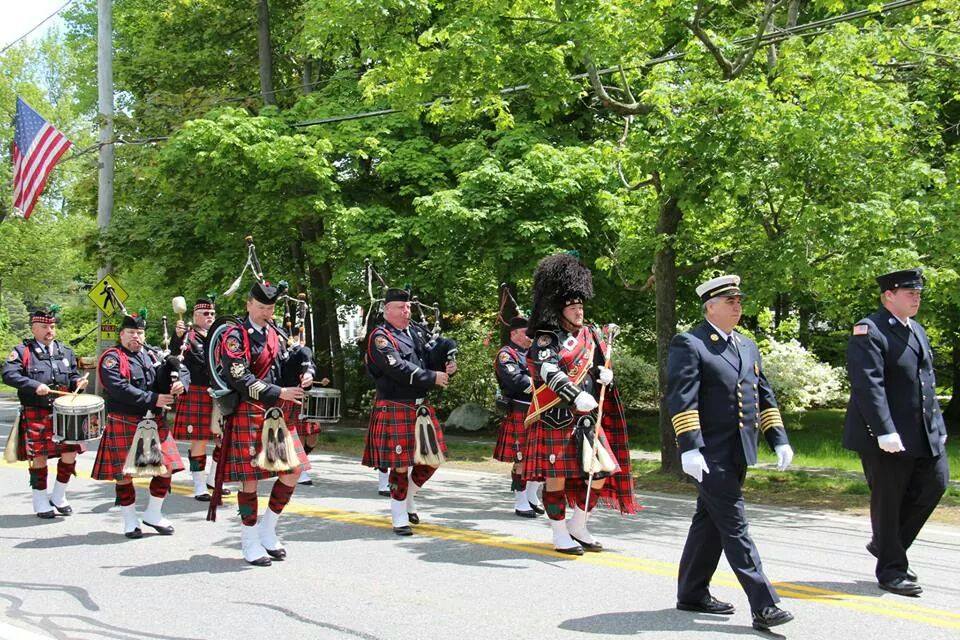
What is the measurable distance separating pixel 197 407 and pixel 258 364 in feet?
12.4

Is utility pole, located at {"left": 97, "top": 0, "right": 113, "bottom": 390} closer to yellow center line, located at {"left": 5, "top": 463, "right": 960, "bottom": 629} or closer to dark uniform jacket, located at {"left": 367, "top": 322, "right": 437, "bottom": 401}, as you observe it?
yellow center line, located at {"left": 5, "top": 463, "right": 960, "bottom": 629}

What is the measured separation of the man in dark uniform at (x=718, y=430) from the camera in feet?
18.2

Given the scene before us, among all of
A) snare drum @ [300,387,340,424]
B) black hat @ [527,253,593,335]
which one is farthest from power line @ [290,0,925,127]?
black hat @ [527,253,593,335]

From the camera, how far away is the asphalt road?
5707mm

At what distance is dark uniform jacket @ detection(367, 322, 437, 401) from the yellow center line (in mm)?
1206

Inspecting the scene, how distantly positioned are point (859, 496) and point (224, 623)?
7801 mm

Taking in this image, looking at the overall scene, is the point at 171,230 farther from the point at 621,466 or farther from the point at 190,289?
the point at 621,466

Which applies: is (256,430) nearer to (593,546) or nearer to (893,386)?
(593,546)

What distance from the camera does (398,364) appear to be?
875 centimetres

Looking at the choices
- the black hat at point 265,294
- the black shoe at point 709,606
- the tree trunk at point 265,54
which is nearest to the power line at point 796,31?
the black hat at point 265,294

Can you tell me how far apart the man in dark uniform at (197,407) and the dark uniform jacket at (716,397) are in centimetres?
644

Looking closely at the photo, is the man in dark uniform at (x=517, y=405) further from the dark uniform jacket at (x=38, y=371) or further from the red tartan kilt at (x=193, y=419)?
the dark uniform jacket at (x=38, y=371)

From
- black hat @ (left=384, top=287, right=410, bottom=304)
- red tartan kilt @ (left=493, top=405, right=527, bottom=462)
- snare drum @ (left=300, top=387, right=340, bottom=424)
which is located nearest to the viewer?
black hat @ (left=384, top=287, right=410, bottom=304)

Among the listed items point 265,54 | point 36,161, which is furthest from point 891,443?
point 265,54
